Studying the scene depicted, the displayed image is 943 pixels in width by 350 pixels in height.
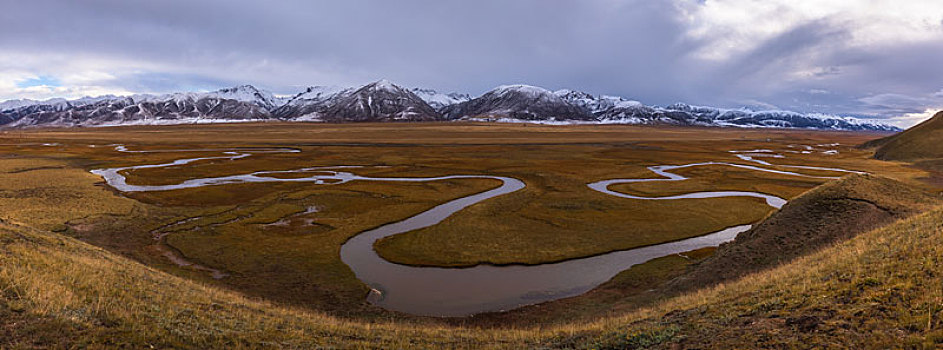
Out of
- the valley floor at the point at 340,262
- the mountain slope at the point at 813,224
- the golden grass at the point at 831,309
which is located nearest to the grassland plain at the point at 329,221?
the valley floor at the point at 340,262

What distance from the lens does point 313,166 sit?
8656 centimetres

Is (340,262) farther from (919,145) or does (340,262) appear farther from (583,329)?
(919,145)

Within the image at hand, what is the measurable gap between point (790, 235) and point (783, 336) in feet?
59.9

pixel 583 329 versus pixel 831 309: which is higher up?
pixel 831 309

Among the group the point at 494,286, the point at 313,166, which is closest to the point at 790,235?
the point at 494,286

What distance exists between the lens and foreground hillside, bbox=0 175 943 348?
9.91m

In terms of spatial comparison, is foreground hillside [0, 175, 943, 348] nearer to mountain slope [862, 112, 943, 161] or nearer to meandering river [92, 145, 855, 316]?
meandering river [92, 145, 855, 316]

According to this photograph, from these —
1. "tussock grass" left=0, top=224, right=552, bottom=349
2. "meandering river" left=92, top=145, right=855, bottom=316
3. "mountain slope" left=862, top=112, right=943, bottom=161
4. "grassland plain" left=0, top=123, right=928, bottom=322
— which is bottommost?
"meandering river" left=92, top=145, right=855, bottom=316

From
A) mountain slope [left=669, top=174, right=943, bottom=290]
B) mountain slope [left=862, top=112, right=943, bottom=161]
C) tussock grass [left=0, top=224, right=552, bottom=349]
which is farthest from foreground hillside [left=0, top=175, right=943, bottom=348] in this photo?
mountain slope [left=862, top=112, right=943, bottom=161]

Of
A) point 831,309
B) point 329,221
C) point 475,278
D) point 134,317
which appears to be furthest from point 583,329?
→ point 329,221

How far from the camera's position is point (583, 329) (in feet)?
50.8

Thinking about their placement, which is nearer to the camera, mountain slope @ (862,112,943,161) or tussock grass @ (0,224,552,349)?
tussock grass @ (0,224,552,349)

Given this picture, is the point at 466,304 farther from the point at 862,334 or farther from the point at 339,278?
Answer: the point at 862,334

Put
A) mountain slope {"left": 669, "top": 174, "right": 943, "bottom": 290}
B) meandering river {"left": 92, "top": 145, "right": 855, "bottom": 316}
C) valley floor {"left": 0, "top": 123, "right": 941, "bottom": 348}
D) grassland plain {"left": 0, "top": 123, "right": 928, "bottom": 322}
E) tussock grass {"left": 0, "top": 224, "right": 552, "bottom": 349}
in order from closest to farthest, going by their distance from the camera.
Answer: tussock grass {"left": 0, "top": 224, "right": 552, "bottom": 349} < valley floor {"left": 0, "top": 123, "right": 941, "bottom": 348} < mountain slope {"left": 669, "top": 174, "right": 943, "bottom": 290} < meandering river {"left": 92, "top": 145, "right": 855, "bottom": 316} < grassland plain {"left": 0, "top": 123, "right": 928, "bottom": 322}
